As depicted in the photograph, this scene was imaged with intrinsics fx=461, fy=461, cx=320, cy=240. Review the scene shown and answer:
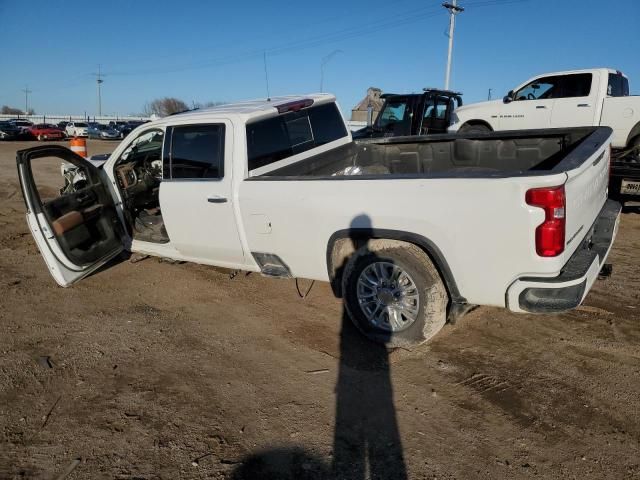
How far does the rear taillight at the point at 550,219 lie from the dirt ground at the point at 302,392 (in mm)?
996

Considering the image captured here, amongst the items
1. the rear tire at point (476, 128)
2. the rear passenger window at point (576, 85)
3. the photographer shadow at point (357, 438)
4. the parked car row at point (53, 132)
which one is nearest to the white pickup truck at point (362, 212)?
the photographer shadow at point (357, 438)

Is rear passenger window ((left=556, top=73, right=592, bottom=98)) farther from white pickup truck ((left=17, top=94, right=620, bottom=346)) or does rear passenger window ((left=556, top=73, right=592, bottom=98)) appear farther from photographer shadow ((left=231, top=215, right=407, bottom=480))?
photographer shadow ((left=231, top=215, right=407, bottom=480))

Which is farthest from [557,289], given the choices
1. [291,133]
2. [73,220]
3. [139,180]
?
[139,180]

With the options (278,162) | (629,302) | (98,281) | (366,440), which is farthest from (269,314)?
(629,302)

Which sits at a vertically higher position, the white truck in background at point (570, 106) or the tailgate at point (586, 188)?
the white truck in background at point (570, 106)

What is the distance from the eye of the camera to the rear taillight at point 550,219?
271cm

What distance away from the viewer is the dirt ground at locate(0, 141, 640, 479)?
100 inches

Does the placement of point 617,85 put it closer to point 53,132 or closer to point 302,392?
point 302,392

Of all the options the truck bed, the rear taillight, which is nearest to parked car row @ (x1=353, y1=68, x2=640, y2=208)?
the truck bed

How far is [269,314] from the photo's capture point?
443 centimetres

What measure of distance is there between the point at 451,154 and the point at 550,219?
2504 millimetres

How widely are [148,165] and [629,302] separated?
18.6 feet

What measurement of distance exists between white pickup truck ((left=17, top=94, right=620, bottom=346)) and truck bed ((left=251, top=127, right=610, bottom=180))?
0.04 ft

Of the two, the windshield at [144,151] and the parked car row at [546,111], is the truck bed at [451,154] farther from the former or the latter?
the parked car row at [546,111]
